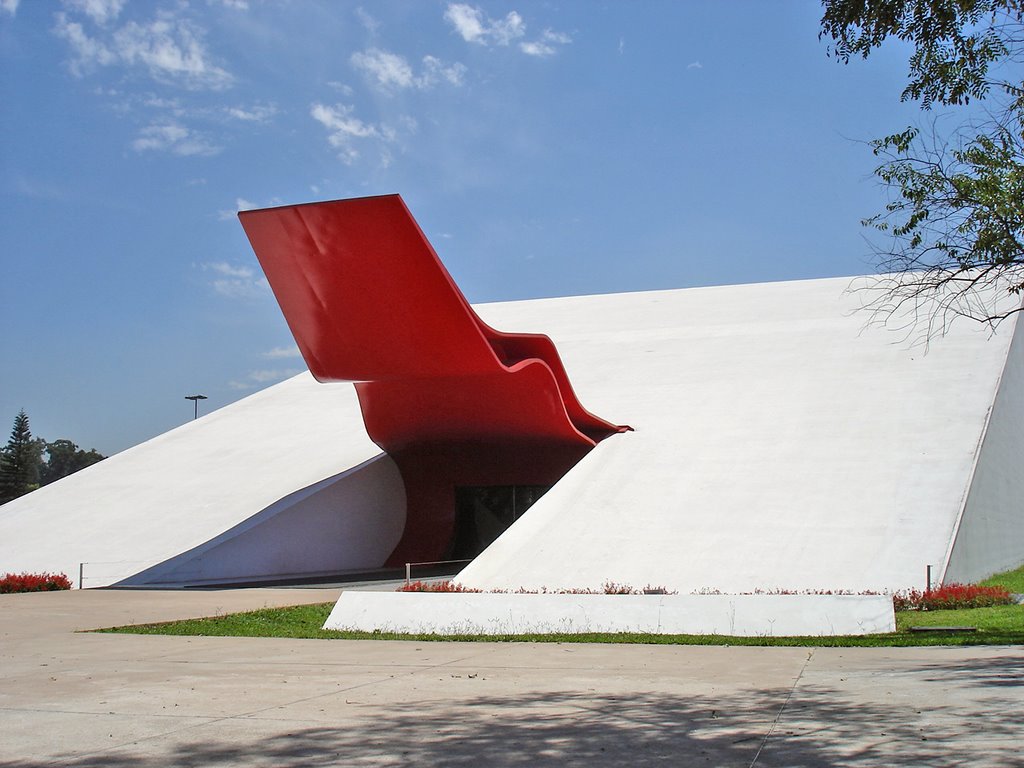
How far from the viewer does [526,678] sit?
741 cm

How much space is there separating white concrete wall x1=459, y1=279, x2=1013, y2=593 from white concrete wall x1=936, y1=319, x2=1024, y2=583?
269 millimetres

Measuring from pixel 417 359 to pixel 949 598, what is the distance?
27.9 ft

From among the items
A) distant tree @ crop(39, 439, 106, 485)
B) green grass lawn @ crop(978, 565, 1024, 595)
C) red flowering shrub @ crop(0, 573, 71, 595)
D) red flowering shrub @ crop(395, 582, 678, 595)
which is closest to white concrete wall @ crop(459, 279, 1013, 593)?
red flowering shrub @ crop(395, 582, 678, 595)

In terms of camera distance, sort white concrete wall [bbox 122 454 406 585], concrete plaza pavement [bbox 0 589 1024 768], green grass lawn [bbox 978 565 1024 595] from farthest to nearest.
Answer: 1. white concrete wall [bbox 122 454 406 585]
2. green grass lawn [bbox 978 565 1024 595]
3. concrete plaza pavement [bbox 0 589 1024 768]

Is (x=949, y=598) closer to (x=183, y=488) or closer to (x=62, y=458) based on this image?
(x=183, y=488)

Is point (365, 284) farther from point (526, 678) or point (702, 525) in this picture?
point (526, 678)

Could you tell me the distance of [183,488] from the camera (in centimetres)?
2136

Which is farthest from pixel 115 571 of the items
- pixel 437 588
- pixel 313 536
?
pixel 437 588

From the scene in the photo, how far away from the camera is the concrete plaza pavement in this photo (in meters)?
4.81

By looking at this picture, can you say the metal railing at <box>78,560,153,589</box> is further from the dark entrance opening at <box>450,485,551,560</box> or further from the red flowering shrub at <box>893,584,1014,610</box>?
the red flowering shrub at <box>893,584,1014,610</box>

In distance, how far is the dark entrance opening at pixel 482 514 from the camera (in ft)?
71.2

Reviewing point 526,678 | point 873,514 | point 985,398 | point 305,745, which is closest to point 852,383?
point 985,398

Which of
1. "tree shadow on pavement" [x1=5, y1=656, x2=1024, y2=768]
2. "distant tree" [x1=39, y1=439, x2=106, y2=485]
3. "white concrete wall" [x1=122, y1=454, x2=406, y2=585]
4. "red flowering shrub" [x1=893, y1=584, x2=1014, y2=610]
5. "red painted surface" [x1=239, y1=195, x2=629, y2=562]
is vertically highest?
"distant tree" [x1=39, y1=439, x2=106, y2=485]

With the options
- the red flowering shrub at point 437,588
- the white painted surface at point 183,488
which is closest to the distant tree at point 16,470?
the white painted surface at point 183,488
